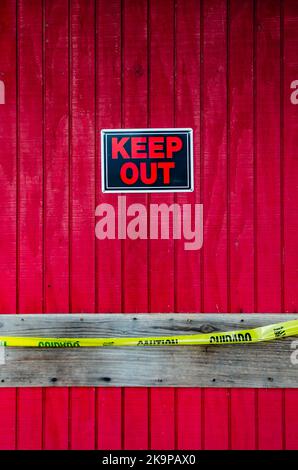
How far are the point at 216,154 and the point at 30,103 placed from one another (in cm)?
119

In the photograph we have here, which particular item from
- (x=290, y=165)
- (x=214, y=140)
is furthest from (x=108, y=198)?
(x=290, y=165)

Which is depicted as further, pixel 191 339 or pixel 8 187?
pixel 8 187

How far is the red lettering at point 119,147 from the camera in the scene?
3.01 m

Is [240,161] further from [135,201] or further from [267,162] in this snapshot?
[135,201]

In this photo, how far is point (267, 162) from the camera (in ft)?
9.78

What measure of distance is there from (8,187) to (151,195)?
2.91ft

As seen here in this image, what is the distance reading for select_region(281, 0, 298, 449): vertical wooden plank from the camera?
2963mm

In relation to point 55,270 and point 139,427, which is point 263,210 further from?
point 139,427

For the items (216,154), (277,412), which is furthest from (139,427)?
(216,154)

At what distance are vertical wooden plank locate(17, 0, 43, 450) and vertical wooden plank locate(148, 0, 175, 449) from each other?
2.25ft

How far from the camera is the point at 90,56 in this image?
9.93 ft

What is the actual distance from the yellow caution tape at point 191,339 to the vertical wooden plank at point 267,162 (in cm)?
15

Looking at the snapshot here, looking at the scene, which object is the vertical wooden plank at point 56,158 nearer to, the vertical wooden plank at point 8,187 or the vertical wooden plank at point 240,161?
the vertical wooden plank at point 8,187

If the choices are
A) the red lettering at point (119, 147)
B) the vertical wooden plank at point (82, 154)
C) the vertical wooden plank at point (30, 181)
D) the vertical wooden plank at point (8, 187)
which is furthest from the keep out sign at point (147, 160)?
the vertical wooden plank at point (8, 187)
